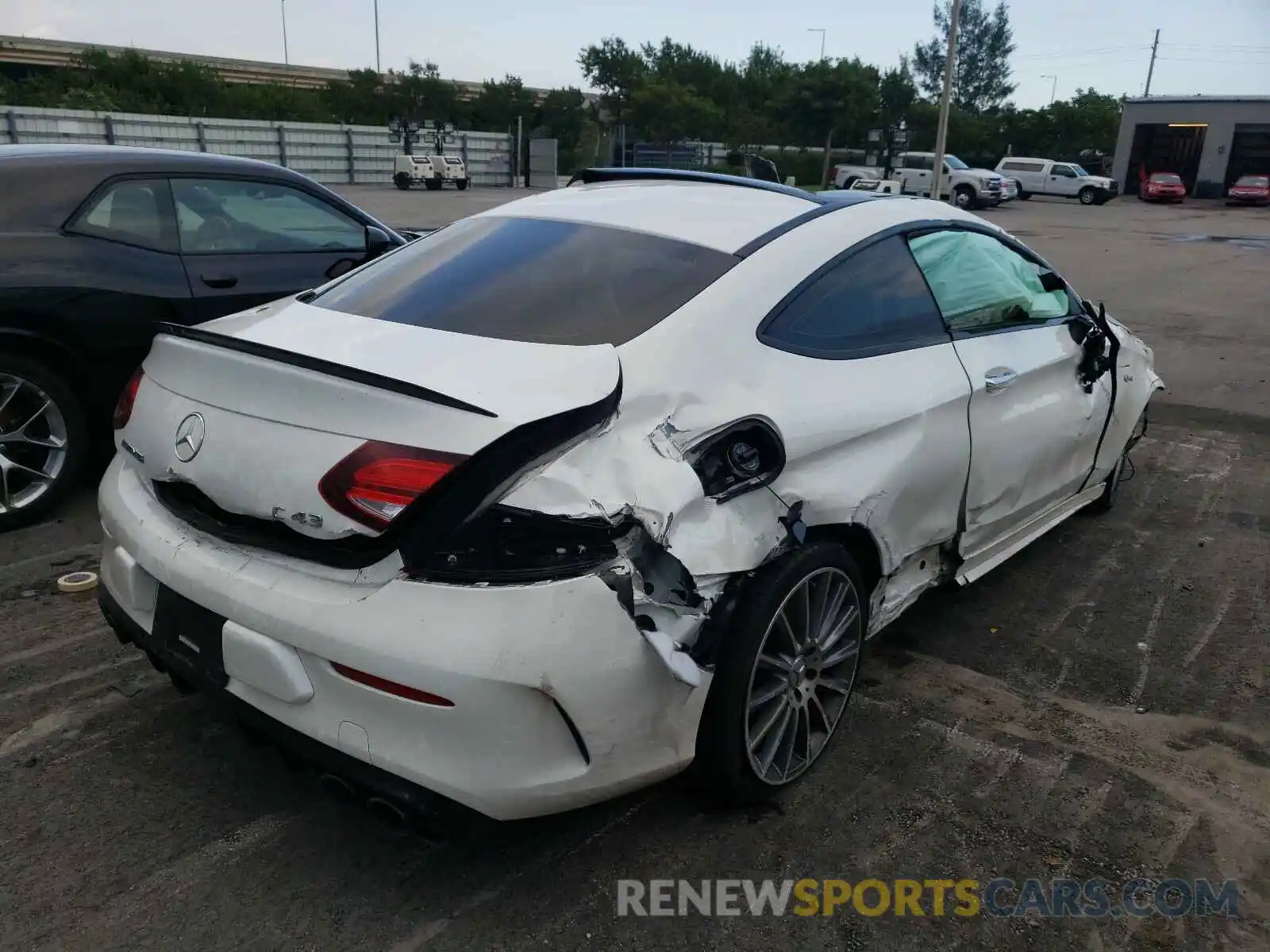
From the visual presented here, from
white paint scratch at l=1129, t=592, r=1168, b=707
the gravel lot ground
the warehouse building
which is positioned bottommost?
white paint scratch at l=1129, t=592, r=1168, b=707

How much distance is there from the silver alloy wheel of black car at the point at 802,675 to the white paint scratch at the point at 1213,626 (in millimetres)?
1550

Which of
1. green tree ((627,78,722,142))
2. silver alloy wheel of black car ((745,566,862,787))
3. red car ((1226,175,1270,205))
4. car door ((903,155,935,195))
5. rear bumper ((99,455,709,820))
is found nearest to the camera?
rear bumper ((99,455,709,820))

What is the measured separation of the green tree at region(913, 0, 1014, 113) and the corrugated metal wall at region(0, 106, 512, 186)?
218 feet

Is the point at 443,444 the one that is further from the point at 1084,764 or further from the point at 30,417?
the point at 30,417

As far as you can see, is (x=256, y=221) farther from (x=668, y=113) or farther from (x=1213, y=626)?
(x=668, y=113)

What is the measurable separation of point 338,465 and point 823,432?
1.23 metres

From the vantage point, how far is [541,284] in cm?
279

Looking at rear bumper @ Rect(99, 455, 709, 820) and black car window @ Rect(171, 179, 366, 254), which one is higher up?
black car window @ Rect(171, 179, 366, 254)

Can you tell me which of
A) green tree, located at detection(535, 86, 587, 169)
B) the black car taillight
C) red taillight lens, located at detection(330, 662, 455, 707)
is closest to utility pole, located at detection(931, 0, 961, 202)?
the black car taillight

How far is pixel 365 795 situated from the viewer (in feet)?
6.81

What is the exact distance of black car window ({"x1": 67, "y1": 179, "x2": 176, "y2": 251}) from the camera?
14.5 feet

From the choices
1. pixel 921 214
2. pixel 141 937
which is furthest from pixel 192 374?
pixel 921 214

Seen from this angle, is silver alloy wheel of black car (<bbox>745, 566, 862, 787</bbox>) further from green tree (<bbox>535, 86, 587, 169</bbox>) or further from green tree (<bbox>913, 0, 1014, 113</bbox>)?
green tree (<bbox>913, 0, 1014, 113</bbox>)

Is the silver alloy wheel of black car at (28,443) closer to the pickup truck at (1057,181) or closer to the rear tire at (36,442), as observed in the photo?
the rear tire at (36,442)
